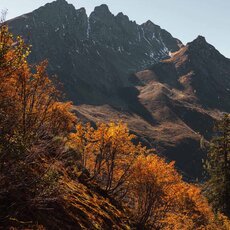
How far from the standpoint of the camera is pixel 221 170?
4384 cm

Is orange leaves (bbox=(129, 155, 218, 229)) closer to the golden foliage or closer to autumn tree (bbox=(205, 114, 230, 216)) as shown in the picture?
the golden foliage

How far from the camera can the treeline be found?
10.5 meters

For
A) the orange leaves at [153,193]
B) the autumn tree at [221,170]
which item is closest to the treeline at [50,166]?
the orange leaves at [153,193]

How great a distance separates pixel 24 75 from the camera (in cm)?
1573

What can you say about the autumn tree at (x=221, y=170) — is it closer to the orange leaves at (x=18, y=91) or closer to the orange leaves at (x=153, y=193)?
the orange leaves at (x=153, y=193)

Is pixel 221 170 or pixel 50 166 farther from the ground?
pixel 221 170

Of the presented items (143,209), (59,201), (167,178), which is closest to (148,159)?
(167,178)

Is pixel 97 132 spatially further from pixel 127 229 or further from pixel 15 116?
pixel 15 116

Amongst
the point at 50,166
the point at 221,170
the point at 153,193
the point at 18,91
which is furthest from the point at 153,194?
the point at 221,170

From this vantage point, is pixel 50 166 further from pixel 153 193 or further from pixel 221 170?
pixel 221 170

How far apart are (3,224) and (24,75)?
7618 mm

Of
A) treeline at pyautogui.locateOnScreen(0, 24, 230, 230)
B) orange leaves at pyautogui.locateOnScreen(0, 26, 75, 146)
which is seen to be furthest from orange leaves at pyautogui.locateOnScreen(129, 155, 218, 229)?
orange leaves at pyautogui.locateOnScreen(0, 26, 75, 146)

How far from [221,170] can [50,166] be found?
35843 millimetres

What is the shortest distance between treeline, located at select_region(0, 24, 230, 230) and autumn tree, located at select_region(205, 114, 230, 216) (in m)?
8.63
